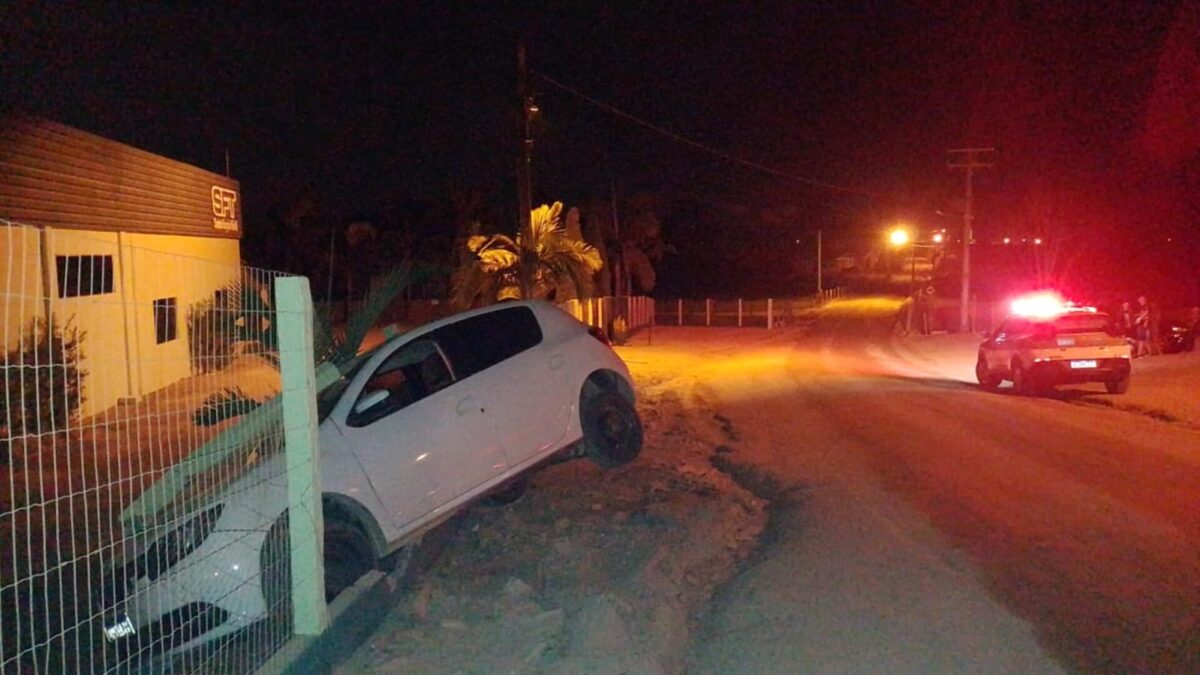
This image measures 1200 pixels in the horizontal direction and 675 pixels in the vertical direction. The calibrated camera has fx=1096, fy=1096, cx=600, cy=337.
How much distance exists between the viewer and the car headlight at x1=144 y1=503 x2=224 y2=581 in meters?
6.15

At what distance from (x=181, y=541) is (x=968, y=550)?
552 cm

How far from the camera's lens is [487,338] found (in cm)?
922

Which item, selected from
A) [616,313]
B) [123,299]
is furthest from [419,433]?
[616,313]

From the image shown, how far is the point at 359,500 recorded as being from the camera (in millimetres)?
7363

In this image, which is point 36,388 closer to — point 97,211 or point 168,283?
point 168,283

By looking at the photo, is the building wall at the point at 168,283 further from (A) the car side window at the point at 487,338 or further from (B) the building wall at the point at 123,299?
(A) the car side window at the point at 487,338

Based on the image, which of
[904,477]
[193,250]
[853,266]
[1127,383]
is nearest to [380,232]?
[193,250]

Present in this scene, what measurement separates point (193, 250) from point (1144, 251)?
4447 cm

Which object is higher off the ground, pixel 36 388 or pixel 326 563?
pixel 36 388

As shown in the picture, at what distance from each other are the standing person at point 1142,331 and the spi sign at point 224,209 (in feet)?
77.2

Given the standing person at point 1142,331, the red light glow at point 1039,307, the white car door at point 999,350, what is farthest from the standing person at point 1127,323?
the white car door at point 999,350

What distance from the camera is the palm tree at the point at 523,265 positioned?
24.1 metres

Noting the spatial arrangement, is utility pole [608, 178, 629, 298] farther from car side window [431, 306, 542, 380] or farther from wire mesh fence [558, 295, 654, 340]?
car side window [431, 306, 542, 380]

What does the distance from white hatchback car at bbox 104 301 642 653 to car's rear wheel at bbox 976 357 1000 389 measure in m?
13.7
